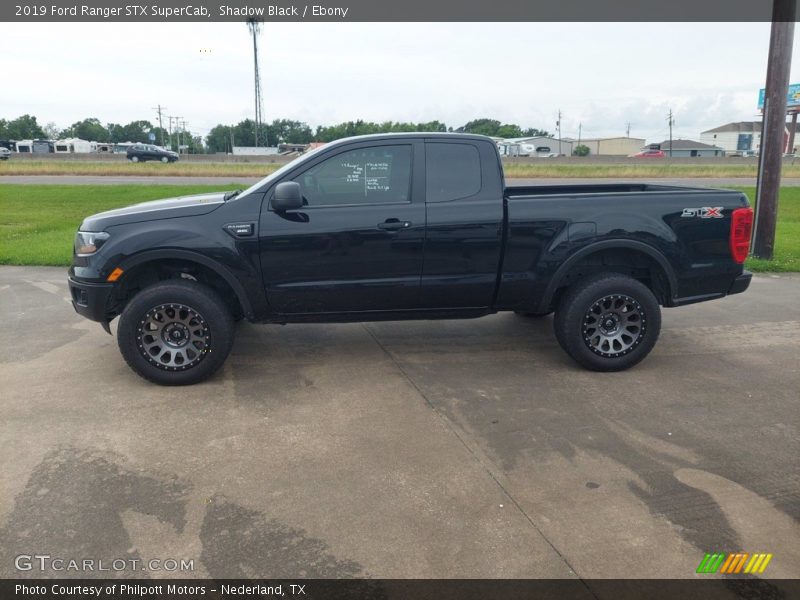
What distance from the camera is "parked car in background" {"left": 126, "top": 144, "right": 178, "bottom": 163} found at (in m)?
45.6

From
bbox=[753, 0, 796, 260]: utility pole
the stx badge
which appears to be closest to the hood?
the stx badge

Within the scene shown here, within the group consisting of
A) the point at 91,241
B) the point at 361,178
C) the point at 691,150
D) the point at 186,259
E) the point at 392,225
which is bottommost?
the point at 186,259

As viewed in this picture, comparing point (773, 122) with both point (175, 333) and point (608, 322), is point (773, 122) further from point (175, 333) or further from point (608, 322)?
point (175, 333)

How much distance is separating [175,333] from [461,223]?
2.32 meters

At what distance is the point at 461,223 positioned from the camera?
4902 mm

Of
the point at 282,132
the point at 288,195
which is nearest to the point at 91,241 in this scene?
the point at 288,195

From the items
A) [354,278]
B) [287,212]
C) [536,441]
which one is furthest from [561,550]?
[287,212]

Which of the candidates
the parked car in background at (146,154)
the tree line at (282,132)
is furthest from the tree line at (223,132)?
the parked car in background at (146,154)

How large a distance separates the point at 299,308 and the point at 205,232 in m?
0.90

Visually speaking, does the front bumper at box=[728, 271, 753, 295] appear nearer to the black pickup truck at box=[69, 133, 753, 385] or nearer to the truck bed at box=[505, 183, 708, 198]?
the black pickup truck at box=[69, 133, 753, 385]

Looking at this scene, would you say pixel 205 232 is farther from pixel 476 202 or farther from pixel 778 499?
pixel 778 499

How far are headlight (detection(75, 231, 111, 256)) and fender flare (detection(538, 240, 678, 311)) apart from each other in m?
3.39

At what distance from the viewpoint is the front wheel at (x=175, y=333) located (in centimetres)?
469
